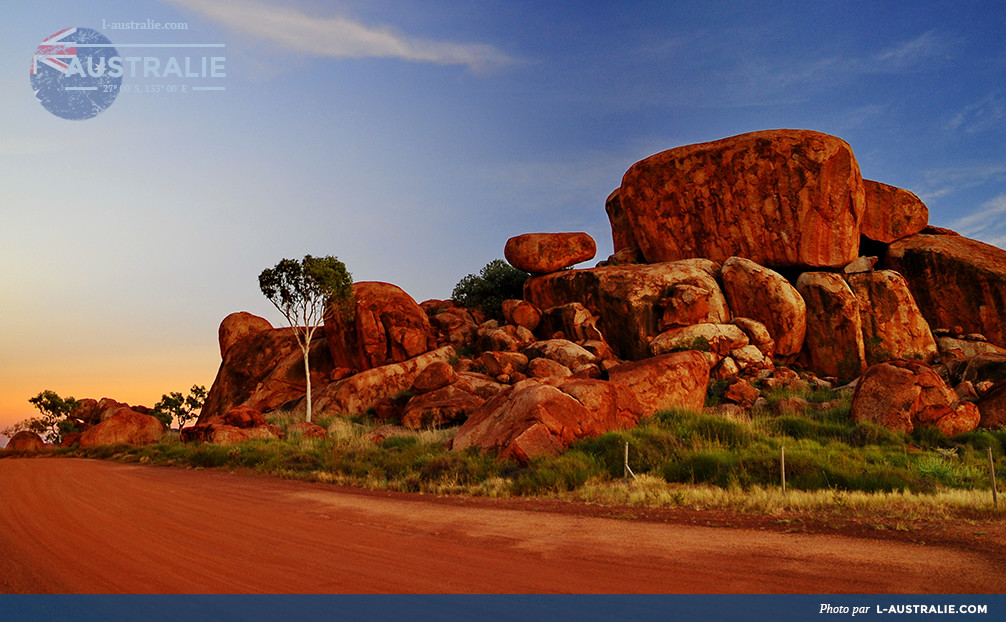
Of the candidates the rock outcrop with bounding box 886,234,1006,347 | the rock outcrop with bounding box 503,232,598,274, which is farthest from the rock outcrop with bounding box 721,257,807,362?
the rock outcrop with bounding box 503,232,598,274

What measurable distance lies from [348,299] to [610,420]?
72.3 ft

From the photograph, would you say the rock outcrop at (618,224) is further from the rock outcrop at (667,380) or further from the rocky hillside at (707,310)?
the rock outcrop at (667,380)

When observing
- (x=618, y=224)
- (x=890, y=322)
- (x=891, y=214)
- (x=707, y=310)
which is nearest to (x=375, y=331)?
(x=707, y=310)

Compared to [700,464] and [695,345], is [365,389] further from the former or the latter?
[700,464]

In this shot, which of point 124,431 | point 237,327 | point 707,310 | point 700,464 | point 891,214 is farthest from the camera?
point 237,327

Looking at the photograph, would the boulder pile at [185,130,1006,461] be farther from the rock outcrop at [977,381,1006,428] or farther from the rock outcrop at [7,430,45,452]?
the rock outcrop at [7,430,45,452]

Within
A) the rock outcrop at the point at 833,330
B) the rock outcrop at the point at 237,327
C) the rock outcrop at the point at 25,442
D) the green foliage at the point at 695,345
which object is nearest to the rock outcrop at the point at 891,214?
the rock outcrop at the point at 833,330

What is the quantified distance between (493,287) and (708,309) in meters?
18.4

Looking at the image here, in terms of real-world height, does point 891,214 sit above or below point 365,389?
above

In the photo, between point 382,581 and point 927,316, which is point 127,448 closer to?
point 382,581

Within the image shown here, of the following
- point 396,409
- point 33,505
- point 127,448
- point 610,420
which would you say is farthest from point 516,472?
point 127,448

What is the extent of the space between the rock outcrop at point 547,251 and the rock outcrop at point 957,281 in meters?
20.0

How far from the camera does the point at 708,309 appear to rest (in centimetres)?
3250

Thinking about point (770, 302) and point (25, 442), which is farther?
point (25, 442)
